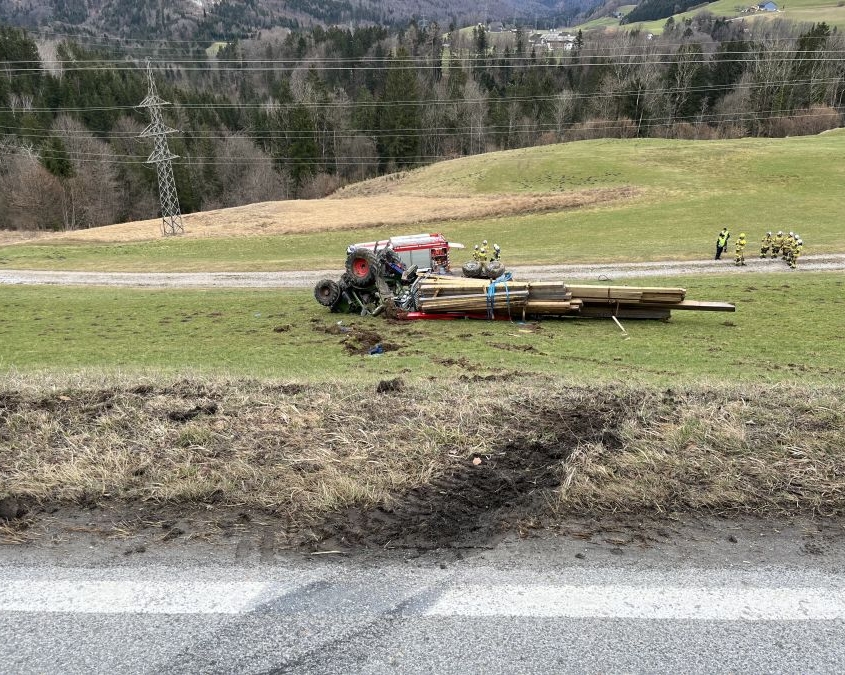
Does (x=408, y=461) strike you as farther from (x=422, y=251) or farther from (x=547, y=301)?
(x=422, y=251)

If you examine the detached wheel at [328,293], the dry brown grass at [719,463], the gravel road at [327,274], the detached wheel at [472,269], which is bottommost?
the gravel road at [327,274]

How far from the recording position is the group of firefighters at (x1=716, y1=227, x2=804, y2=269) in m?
26.5

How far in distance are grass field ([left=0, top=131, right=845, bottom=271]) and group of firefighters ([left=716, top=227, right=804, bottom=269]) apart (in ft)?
5.67

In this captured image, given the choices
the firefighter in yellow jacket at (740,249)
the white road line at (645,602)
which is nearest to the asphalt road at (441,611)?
the white road line at (645,602)

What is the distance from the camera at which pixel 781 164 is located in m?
53.0

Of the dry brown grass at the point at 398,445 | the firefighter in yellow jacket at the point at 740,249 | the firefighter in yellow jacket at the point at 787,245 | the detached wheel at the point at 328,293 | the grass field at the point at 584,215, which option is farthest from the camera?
the grass field at the point at 584,215

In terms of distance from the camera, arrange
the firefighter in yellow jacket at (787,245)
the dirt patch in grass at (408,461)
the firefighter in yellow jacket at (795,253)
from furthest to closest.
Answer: the firefighter in yellow jacket at (787,245) → the firefighter in yellow jacket at (795,253) → the dirt patch in grass at (408,461)

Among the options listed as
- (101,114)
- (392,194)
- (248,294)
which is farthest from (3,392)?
(101,114)

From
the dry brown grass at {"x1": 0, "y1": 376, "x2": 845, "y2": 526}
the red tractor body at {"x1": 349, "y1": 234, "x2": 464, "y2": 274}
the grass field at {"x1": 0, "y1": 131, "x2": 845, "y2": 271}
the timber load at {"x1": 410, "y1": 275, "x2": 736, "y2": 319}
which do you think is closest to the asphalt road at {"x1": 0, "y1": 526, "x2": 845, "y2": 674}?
the dry brown grass at {"x1": 0, "y1": 376, "x2": 845, "y2": 526}

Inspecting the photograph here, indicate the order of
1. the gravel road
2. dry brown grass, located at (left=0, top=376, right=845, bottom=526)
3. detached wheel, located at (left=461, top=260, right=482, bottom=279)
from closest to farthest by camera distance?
dry brown grass, located at (left=0, top=376, right=845, bottom=526) → detached wheel, located at (left=461, top=260, right=482, bottom=279) → the gravel road

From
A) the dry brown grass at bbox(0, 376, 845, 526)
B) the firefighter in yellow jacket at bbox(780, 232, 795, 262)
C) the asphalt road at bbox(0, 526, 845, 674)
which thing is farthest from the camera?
the firefighter in yellow jacket at bbox(780, 232, 795, 262)

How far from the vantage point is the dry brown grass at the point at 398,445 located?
4266 millimetres

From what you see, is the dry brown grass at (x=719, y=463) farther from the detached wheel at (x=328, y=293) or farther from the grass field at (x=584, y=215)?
the grass field at (x=584, y=215)

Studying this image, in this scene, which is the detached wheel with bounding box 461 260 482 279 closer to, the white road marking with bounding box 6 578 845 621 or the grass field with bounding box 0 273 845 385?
the grass field with bounding box 0 273 845 385
